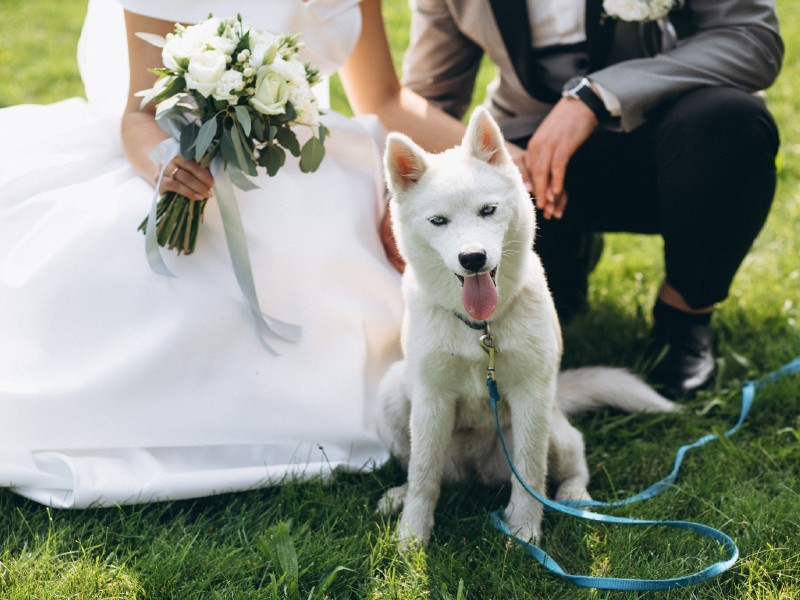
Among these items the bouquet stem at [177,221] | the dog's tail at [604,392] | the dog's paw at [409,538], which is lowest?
the dog's tail at [604,392]

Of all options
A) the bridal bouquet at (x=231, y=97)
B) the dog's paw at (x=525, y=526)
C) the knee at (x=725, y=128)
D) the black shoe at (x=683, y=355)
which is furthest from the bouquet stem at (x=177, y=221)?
the black shoe at (x=683, y=355)

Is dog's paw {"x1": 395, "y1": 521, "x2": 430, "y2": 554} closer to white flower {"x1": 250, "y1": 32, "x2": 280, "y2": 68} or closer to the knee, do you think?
white flower {"x1": 250, "y1": 32, "x2": 280, "y2": 68}

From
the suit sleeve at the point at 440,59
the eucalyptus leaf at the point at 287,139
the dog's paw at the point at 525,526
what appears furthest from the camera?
the suit sleeve at the point at 440,59

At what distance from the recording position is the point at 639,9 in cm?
272

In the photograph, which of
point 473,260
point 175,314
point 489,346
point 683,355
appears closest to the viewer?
point 473,260

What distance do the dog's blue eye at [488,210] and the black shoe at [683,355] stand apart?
1298 millimetres

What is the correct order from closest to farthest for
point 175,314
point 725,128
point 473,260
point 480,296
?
point 473,260
point 480,296
point 175,314
point 725,128

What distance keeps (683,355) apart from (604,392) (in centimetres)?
44

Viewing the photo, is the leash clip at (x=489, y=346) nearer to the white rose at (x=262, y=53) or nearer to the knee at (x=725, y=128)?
the white rose at (x=262, y=53)

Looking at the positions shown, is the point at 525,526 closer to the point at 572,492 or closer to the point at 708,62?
the point at 572,492

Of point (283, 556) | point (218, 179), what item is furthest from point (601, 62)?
point (283, 556)

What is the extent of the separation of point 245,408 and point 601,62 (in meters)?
1.70

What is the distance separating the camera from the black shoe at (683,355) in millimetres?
3008

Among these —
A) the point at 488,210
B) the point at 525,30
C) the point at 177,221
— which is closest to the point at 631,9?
the point at 525,30
